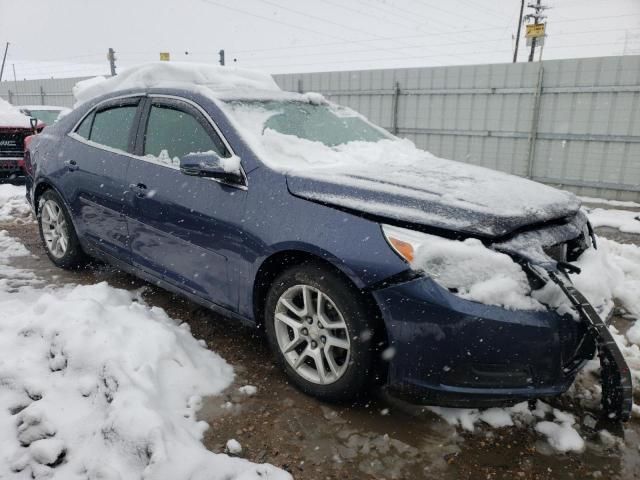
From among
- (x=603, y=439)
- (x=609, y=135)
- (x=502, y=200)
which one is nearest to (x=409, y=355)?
(x=502, y=200)

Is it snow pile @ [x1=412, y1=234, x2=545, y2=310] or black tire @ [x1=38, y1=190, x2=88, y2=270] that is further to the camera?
black tire @ [x1=38, y1=190, x2=88, y2=270]

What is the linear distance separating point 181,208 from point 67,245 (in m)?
1.83

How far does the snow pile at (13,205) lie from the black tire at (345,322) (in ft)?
17.4

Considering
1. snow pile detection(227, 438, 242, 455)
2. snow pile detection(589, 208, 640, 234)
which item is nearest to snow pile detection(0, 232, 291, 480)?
snow pile detection(227, 438, 242, 455)

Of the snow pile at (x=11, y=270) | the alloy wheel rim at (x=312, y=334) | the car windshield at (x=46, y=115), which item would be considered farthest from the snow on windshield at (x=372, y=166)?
the car windshield at (x=46, y=115)

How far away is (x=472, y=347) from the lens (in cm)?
213

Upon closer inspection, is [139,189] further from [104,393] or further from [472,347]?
[472,347]

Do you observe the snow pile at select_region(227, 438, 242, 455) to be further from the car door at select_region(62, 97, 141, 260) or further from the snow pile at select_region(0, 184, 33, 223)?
the snow pile at select_region(0, 184, 33, 223)

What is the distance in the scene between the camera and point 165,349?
9.29ft

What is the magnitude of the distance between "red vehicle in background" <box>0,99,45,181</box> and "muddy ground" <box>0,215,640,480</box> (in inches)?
301

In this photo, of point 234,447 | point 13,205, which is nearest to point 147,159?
point 234,447

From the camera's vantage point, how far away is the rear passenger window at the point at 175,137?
3088 millimetres

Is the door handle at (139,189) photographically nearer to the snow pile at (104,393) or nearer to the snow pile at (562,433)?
the snow pile at (104,393)

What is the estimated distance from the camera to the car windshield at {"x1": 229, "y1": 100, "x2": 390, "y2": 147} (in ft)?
10.6
